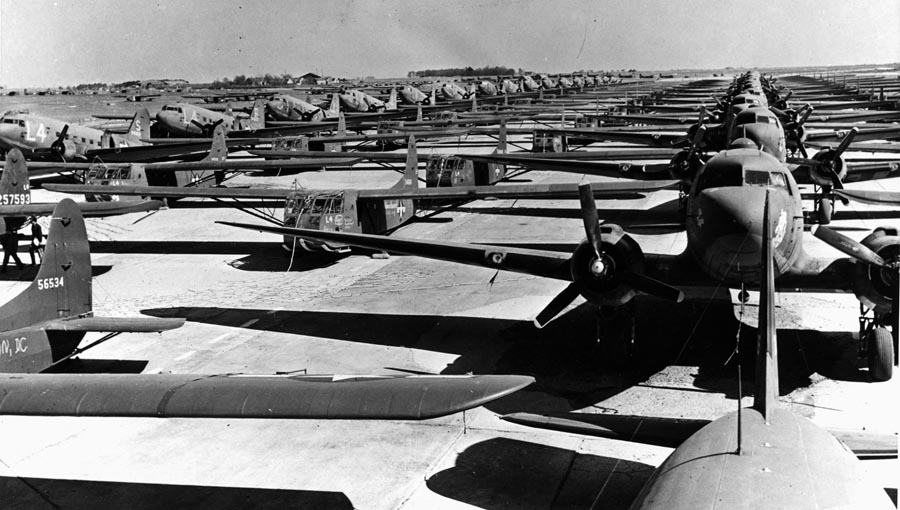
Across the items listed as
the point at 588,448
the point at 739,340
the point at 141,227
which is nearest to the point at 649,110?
the point at 141,227

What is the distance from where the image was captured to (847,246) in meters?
12.3

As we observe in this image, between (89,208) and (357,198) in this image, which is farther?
(357,198)

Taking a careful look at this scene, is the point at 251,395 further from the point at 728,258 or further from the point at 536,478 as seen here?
the point at 728,258

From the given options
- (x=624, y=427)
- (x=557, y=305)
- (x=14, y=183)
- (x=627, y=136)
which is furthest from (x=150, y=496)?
(x=627, y=136)

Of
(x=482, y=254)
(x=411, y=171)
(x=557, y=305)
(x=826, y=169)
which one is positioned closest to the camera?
(x=557, y=305)

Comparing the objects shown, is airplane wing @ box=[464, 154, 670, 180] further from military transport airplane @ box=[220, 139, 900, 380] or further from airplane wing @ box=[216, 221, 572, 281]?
military transport airplane @ box=[220, 139, 900, 380]

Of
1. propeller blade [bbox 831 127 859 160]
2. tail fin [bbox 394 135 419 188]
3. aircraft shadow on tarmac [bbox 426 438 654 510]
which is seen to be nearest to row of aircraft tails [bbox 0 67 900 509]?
propeller blade [bbox 831 127 859 160]

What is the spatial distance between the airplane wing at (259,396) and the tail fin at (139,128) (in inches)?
1699

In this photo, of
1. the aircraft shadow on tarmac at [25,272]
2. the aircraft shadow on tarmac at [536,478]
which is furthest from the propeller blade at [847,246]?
the aircraft shadow on tarmac at [25,272]

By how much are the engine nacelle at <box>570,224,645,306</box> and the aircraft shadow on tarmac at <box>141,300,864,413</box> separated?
1.55 metres

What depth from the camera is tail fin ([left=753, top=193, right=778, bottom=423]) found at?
802cm

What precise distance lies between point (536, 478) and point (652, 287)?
14.5 feet

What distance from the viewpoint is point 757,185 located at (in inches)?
555

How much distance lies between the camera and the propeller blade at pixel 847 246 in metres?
12.0
